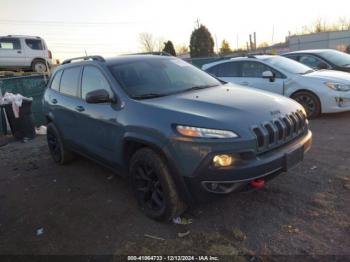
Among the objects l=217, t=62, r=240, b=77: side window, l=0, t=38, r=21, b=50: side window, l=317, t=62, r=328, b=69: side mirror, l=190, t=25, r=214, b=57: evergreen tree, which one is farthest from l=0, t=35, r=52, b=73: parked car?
l=190, t=25, r=214, b=57: evergreen tree

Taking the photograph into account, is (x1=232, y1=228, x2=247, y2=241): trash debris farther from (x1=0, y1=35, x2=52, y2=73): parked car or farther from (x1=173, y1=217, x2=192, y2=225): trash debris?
(x1=0, y1=35, x2=52, y2=73): parked car

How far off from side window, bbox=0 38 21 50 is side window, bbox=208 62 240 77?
12417mm

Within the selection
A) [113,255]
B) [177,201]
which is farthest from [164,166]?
[113,255]

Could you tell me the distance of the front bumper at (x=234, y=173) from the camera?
2.67 metres

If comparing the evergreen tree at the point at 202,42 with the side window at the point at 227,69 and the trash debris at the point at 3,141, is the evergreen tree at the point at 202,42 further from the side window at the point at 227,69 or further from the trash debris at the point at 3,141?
the trash debris at the point at 3,141

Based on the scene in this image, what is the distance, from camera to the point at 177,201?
9.93 ft

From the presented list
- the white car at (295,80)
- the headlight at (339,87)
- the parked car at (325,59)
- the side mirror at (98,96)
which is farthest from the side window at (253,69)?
the side mirror at (98,96)

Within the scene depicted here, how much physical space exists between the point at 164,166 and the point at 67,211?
1552mm

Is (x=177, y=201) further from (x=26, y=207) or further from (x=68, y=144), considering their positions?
(x=68, y=144)

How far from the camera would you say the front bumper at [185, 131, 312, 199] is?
2.67 meters

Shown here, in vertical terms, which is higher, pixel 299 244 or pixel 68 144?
pixel 68 144

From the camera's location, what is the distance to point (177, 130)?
280 cm

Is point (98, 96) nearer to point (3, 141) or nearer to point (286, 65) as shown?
point (286, 65)

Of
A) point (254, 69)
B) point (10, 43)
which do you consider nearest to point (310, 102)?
point (254, 69)
